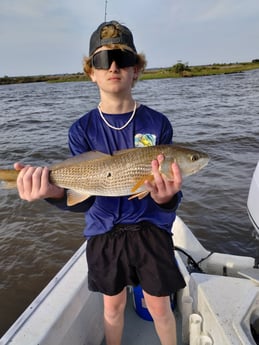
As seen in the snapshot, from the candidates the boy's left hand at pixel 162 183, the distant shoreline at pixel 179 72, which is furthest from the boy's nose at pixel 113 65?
the distant shoreline at pixel 179 72

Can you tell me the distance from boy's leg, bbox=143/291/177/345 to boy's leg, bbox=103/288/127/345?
0.22m

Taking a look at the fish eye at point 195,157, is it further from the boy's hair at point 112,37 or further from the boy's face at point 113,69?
the boy's hair at point 112,37

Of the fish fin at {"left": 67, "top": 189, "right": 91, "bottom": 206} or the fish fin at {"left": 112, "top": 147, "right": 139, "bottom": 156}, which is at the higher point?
the fish fin at {"left": 112, "top": 147, "right": 139, "bottom": 156}

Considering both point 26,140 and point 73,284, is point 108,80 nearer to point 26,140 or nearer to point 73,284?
point 73,284

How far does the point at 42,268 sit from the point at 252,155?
744 cm

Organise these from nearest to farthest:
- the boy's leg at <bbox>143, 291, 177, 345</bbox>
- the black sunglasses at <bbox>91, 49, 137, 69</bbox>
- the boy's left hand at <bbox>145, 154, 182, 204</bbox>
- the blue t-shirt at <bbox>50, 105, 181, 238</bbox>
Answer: the boy's left hand at <bbox>145, 154, 182, 204</bbox>
the black sunglasses at <bbox>91, 49, 137, 69</bbox>
the blue t-shirt at <bbox>50, 105, 181, 238</bbox>
the boy's leg at <bbox>143, 291, 177, 345</bbox>

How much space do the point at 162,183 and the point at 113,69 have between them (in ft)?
2.92

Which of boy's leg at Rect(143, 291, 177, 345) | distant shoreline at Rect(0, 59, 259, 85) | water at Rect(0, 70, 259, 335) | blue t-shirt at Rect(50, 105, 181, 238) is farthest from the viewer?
distant shoreline at Rect(0, 59, 259, 85)

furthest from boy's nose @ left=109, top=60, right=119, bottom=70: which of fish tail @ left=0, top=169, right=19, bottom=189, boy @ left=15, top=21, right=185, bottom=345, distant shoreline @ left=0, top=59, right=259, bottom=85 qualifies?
distant shoreline @ left=0, top=59, right=259, bottom=85

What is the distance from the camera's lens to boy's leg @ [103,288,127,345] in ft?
8.96

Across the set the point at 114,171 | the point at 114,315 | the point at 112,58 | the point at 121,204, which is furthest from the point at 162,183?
the point at 114,315

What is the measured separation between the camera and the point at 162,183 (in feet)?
7.18

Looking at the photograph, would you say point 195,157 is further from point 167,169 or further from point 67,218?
point 67,218

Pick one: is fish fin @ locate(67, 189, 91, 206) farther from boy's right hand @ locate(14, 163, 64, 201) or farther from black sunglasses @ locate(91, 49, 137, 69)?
black sunglasses @ locate(91, 49, 137, 69)
